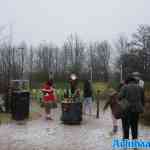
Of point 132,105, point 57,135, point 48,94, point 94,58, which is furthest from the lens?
point 94,58

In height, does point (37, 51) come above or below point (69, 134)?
above

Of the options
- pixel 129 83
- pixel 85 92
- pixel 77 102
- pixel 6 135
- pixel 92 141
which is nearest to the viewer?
pixel 129 83

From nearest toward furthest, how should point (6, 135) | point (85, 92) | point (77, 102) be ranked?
point (6, 135), point (77, 102), point (85, 92)

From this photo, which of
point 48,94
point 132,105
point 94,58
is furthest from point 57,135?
point 94,58

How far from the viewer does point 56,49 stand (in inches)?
2269

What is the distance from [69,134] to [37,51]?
154 feet

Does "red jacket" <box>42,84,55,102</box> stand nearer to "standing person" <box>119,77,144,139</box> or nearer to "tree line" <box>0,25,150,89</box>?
"standing person" <box>119,77,144,139</box>

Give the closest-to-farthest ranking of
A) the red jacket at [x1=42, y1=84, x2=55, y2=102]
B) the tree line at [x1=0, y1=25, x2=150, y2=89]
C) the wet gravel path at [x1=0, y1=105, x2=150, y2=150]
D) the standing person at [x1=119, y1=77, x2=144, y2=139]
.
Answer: the standing person at [x1=119, y1=77, x2=144, y2=139]
the wet gravel path at [x1=0, y1=105, x2=150, y2=150]
the red jacket at [x1=42, y1=84, x2=55, y2=102]
the tree line at [x1=0, y1=25, x2=150, y2=89]

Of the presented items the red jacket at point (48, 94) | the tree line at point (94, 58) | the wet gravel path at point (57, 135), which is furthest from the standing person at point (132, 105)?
the tree line at point (94, 58)

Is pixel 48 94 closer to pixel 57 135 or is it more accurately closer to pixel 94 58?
pixel 57 135

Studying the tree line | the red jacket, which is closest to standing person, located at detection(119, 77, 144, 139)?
the red jacket

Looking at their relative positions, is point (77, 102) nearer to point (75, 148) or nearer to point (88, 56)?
point (75, 148)

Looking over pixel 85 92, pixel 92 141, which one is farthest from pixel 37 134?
pixel 85 92

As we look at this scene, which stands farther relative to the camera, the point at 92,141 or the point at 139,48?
the point at 139,48
